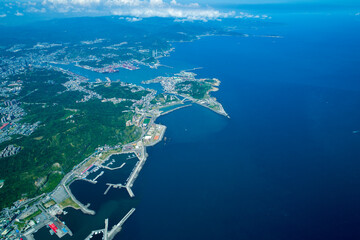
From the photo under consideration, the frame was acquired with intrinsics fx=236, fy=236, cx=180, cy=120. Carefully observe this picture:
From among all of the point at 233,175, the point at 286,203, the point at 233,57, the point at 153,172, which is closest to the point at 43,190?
the point at 153,172

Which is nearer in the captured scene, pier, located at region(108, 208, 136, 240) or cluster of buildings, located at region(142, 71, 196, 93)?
pier, located at region(108, 208, 136, 240)

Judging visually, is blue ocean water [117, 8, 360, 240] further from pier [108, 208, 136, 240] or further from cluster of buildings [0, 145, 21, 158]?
cluster of buildings [0, 145, 21, 158]

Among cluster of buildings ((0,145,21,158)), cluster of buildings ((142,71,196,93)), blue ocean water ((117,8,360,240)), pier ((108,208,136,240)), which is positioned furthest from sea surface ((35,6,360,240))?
cluster of buildings ((142,71,196,93))

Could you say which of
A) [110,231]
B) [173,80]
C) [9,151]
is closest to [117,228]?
[110,231]

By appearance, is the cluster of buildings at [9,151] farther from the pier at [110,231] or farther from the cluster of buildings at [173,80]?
the cluster of buildings at [173,80]

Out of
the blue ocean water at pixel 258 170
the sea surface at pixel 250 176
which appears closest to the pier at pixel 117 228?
the sea surface at pixel 250 176

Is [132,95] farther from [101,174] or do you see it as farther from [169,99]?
[101,174]
